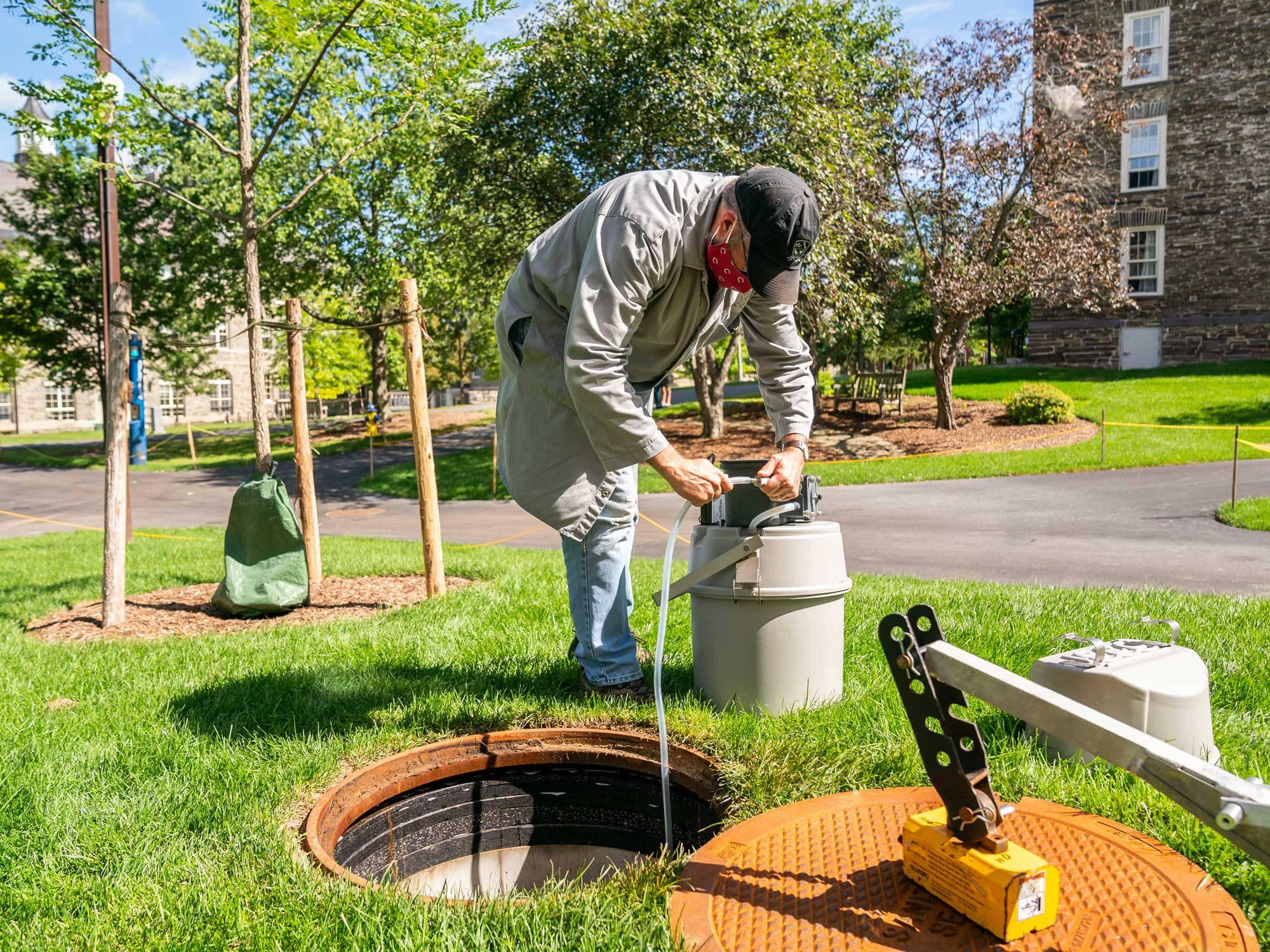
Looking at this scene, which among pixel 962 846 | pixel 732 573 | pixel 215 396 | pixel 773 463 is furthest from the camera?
pixel 215 396

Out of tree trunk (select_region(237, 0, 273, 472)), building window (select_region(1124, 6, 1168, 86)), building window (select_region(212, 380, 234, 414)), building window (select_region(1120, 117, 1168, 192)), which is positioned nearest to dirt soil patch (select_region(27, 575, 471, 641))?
tree trunk (select_region(237, 0, 273, 472))

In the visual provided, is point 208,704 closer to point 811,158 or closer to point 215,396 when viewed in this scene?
point 811,158

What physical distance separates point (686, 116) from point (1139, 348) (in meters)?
14.7

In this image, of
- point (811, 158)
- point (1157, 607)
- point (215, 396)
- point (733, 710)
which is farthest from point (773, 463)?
point (215, 396)

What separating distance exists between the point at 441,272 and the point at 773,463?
20706mm

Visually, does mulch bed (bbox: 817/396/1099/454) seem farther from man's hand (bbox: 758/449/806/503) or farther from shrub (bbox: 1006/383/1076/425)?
man's hand (bbox: 758/449/806/503)

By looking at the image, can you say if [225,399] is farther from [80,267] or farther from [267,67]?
[267,67]

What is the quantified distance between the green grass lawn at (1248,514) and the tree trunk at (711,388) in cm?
924

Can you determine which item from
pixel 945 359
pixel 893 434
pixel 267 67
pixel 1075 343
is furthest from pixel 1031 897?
pixel 1075 343

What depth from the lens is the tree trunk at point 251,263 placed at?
5242 mm

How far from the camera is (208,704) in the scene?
3.39 metres

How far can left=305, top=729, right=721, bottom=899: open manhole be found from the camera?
2.85 metres

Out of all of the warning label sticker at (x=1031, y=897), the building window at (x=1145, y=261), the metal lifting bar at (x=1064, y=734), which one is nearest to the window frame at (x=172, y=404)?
the building window at (x=1145, y=261)

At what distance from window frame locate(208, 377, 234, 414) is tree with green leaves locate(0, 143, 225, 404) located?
20515mm
